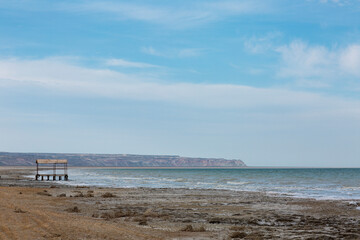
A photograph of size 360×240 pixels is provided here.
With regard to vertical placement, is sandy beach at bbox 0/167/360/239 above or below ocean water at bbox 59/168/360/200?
above

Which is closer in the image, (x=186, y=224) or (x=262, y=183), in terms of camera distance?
(x=186, y=224)

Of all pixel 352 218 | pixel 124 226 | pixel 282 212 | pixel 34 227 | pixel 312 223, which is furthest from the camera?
pixel 282 212

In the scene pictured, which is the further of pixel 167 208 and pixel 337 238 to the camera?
pixel 167 208

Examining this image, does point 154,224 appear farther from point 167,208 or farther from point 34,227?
point 167,208

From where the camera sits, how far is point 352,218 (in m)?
19.5

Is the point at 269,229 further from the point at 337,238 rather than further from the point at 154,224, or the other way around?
the point at 154,224

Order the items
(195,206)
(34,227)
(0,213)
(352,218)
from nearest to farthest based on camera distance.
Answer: (34,227), (0,213), (352,218), (195,206)

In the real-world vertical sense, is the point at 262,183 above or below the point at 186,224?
below

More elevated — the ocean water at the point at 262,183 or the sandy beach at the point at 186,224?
the sandy beach at the point at 186,224

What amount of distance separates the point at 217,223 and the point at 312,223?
3887mm

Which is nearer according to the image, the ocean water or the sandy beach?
the sandy beach

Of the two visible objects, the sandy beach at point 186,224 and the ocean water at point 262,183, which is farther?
the ocean water at point 262,183

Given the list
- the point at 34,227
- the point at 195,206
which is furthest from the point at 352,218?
the point at 34,227

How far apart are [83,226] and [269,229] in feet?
21.8
